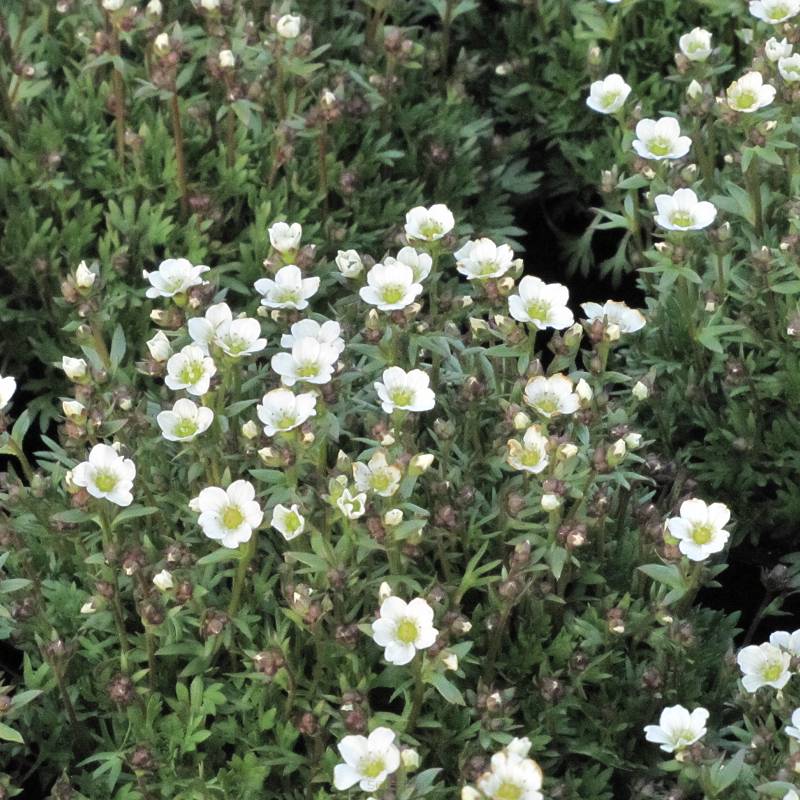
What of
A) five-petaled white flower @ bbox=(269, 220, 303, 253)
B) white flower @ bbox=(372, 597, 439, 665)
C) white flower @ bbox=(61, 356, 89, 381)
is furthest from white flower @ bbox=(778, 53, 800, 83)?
white flower @ bbox=(61, 356, 89, 381)

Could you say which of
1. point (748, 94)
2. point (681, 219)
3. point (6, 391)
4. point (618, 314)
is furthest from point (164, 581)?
point (748, 94)

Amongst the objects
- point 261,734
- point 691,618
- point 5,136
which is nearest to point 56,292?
point 5,136

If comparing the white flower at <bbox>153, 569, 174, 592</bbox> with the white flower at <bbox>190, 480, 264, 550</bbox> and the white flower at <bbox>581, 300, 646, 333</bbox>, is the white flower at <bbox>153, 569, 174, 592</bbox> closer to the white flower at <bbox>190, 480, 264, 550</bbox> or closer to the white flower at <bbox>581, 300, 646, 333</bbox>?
the white flower at <bbox>190, 480, 264, 550</bbox>

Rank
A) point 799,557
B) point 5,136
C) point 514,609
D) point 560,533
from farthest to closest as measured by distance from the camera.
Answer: point 5,136 < point 799,557 < point 514,609 < point 560,533

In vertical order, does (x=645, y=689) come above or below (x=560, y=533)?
below

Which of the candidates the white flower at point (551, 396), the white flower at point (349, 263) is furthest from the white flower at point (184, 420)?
the white flower at point (551, 396)

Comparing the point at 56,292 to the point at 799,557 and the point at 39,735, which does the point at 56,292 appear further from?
the point at 799,557

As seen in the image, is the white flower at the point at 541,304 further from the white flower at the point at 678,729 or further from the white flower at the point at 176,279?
the white flower at the point at 678,729
